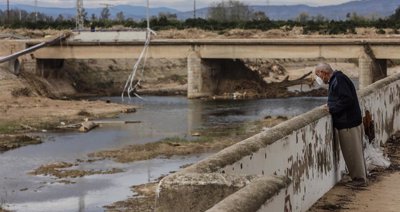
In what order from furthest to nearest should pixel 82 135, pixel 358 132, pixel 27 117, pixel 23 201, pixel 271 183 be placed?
1. pixel 27 117
2. pixel 82 135
3. pixel 23 201
4. pixel 358 132
5. pixel 271 183

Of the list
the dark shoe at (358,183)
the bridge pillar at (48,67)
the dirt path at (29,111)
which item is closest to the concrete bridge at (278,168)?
the dark shoe at (358,183)

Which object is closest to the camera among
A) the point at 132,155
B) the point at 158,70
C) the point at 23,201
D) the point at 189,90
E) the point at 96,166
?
the point at 23,201

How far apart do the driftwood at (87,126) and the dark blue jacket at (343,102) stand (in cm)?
2898

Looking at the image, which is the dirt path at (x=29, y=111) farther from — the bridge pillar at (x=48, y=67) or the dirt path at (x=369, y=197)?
the dirt path at (x=369, y=197)

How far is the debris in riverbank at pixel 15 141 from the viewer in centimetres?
3316

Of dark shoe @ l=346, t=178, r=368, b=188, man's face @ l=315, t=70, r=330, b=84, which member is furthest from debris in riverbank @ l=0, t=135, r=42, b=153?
man's face @ l=315, t=70, r=330, b=84

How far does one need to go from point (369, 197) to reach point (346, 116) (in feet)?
3.94

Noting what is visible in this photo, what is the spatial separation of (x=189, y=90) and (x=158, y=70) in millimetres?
16195

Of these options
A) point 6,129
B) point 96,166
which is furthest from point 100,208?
point 6,129

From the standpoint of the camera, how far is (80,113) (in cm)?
4725

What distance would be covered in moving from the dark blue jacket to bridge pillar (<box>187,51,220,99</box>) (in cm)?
4871

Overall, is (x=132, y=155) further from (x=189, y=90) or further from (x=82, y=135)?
(x=189, y=90)

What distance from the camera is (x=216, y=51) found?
5994 cm

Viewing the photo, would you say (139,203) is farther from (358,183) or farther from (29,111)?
(29,111)
